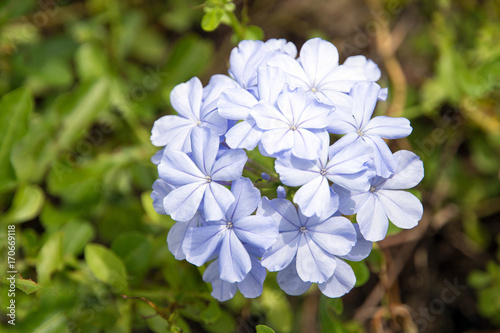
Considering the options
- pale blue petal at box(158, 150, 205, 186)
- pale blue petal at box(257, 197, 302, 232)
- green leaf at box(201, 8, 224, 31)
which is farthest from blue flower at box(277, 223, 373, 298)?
green leaf at box(201, 8, 224, 31)

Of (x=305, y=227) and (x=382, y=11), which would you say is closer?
(x=305, y=227)

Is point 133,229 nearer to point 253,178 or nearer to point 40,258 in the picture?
point 40,258

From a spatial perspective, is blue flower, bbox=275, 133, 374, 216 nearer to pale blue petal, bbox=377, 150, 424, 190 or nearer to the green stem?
pale blue petal, bbox=377, 150, 424, 190

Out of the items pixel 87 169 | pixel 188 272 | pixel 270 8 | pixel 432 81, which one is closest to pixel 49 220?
pixel 87 169

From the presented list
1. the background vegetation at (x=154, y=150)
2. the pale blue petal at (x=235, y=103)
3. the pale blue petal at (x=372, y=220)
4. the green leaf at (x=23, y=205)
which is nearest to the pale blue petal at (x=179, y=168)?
the pale blue petal at (x=235, y=103)

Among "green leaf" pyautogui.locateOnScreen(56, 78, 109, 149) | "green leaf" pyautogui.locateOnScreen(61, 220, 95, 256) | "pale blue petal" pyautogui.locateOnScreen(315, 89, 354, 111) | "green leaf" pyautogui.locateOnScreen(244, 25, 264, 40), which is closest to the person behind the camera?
"pale blue petal" pyautogui.locateOnScreen(315, 89, 354, 111)

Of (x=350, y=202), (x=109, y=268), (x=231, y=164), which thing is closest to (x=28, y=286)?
(x=109, y=268)

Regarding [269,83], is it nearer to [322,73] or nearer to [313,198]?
[322,73]
